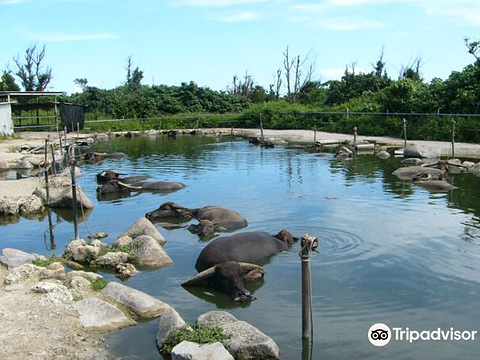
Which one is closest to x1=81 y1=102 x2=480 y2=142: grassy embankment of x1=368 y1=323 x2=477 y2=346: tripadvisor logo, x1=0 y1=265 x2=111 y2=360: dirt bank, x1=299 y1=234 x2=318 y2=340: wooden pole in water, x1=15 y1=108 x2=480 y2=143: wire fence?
x1=15 y1=108 x2=480 y2=143: wire fence

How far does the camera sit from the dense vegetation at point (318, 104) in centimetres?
2844

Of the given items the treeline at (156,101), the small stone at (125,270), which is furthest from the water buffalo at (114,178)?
the treeline at (156,101)

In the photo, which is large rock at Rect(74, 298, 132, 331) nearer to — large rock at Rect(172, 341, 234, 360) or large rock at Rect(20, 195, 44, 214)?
large rock at Rect(172, 341, 234, 360)

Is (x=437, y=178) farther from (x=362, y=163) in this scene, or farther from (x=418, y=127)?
(x=418, y=127)

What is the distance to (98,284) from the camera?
8211mm

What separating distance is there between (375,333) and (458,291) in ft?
6.70

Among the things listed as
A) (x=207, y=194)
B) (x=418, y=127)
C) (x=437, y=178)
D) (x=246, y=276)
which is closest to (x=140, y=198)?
(x=207, y=194)

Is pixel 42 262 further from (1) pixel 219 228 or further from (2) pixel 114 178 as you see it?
(2) pixel 114 178

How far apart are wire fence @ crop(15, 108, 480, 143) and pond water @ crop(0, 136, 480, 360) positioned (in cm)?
741

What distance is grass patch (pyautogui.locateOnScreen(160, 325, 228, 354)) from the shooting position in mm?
6180

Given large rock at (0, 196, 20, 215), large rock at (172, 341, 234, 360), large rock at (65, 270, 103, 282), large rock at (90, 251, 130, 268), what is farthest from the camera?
large rock at (0, 196, 20, 215)

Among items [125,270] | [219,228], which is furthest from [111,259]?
[219,228]

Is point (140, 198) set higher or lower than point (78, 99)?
lower

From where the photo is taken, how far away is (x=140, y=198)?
632 inches
